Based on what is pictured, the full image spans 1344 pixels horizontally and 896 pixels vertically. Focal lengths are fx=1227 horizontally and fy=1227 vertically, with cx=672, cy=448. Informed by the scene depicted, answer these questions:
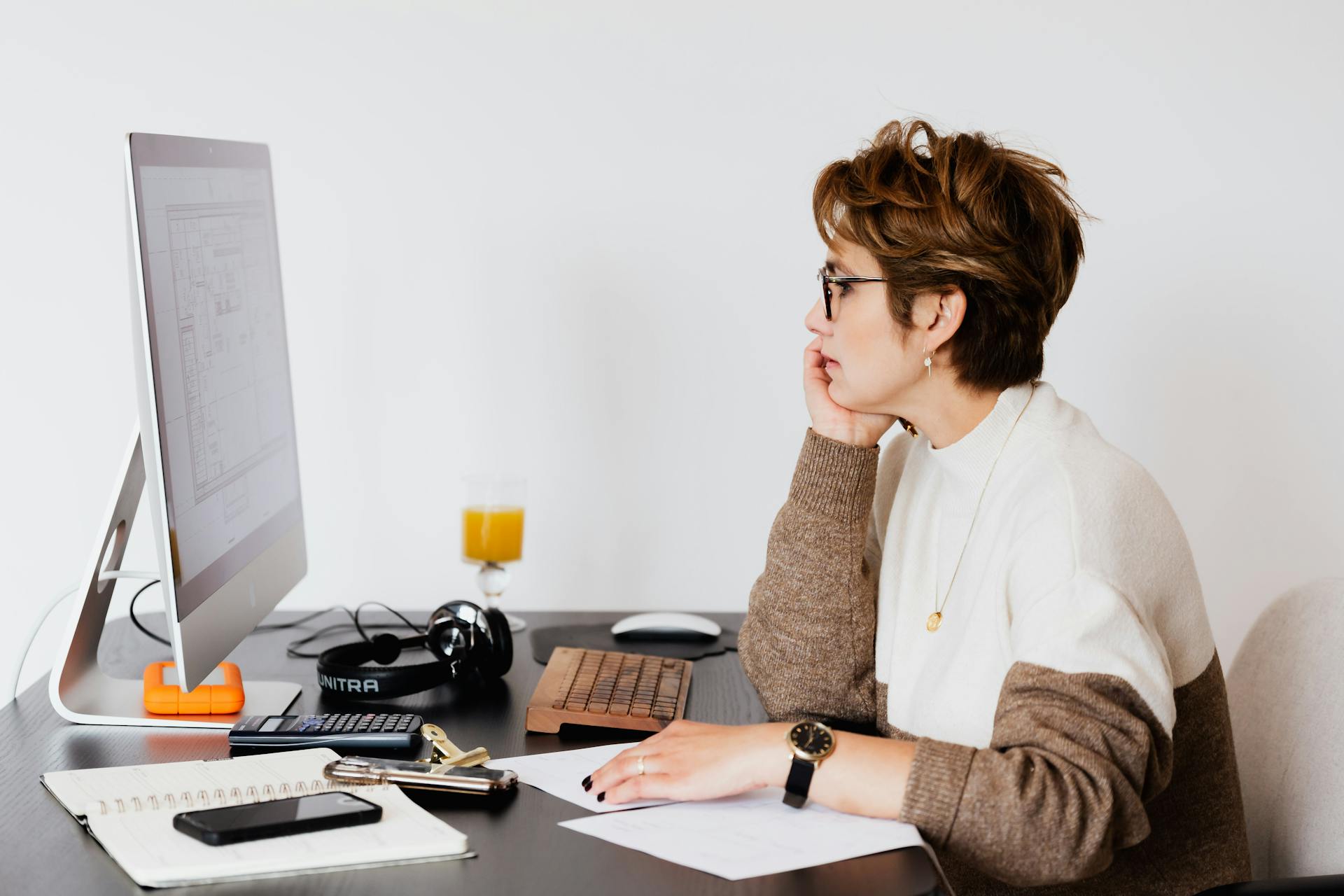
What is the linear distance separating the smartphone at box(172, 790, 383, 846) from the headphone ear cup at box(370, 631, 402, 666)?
540 mm

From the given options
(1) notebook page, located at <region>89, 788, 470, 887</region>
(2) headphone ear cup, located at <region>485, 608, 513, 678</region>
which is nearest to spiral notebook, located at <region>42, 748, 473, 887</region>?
(1) notebook page, located at <region>89, 788, 470, 887</region>

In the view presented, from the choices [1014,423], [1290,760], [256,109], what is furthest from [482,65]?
[1290,760]

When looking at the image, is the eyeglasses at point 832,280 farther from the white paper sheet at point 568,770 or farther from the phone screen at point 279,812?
the phone screen at point 279,812

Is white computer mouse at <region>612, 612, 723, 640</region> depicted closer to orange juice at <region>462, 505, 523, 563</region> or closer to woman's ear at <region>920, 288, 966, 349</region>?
orange juice at <region>462, 505, 523, 563</region>

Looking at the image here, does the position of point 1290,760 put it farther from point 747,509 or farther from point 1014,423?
point 747,509

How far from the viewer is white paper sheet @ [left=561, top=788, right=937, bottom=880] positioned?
0.95 m

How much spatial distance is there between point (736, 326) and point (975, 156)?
2.91ft

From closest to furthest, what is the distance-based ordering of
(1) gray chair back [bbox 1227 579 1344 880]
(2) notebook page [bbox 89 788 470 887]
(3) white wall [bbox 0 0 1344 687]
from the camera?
(2) notebook page [bbox 89 788 470 887], (1) gray chair back [bbox 1227 579 1344 880], (3) white wall [bbox 0 0 1344 687]

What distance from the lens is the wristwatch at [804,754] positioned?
3.44 feet

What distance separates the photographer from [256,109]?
2098 mm

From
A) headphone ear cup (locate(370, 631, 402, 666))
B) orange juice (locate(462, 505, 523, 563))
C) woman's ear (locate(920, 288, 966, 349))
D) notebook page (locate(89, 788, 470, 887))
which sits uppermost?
woman's ear (locate(920, 288, 966, 349))

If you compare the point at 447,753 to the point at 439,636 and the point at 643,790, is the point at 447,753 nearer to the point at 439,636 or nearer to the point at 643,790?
the point at 643,790

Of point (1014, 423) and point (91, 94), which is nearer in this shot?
point (1014, 423)

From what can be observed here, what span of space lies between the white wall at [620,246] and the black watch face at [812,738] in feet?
3.80
